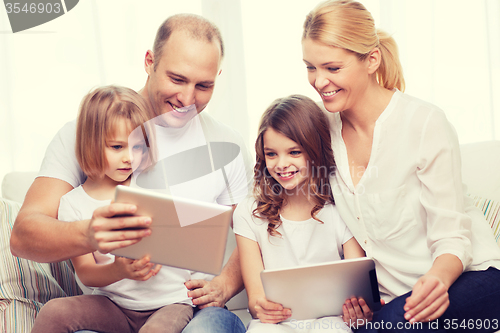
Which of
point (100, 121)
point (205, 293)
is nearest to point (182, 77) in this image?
point (100, 121)

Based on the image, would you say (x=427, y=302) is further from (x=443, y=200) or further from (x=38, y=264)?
(x=38, y=264)

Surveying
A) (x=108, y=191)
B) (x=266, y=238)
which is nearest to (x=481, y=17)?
(x=266, y=238)

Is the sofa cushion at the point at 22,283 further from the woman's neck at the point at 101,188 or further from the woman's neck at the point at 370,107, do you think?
the woman's neck at the point at 370,107

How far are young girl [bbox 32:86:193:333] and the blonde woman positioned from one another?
1.71 ft

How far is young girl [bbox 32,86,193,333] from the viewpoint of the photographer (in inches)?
43.7

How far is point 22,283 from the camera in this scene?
133 cm

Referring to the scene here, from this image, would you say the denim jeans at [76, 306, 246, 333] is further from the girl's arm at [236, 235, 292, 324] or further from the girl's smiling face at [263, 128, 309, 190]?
the girl's smiling face at [263, 128, 309, 190]

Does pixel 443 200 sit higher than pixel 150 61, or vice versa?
pixel 150 61

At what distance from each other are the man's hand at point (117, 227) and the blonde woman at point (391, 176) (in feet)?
1.97

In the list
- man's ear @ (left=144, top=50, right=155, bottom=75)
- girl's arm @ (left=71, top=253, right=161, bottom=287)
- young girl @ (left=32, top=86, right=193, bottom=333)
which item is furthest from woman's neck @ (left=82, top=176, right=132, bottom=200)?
man's ear @ (left=144, top=50, right=155, bottom=75)

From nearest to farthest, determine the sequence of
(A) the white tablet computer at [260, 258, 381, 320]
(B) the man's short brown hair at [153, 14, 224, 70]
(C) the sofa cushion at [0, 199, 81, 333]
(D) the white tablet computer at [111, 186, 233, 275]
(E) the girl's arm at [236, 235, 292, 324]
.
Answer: (D) the white tablet computer at [111, 186, 233, 275], (A) the white tablet computer at [260, 258, 381, 320], (E) the girl's arm at [236, 235, 292, 324], (C) the sofa cushion at [0, 199, 81, 333], (B) the man's short brown hair at [153, 14, 224, 70]

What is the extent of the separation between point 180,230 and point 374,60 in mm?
750

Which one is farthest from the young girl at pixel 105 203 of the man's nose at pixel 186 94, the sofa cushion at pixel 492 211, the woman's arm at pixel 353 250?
the sofa cushion at pixel 492 211

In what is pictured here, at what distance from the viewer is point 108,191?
1.25 m
